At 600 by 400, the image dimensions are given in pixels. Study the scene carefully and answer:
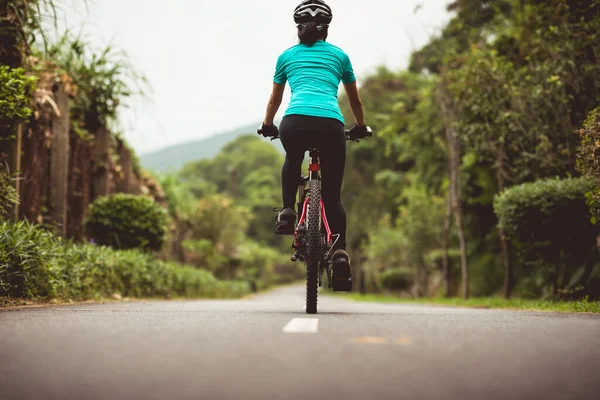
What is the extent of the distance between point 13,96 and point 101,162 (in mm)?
7305

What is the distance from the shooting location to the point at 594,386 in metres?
2.85

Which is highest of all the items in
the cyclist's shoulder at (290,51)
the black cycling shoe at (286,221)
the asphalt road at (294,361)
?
the cyclist's shoulder at (290,51)

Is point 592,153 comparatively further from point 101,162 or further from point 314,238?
point 101,162

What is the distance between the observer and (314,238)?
648 centimetres

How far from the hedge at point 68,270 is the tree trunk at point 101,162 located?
5.45ft

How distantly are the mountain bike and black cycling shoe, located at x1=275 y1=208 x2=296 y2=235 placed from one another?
2.6 inches

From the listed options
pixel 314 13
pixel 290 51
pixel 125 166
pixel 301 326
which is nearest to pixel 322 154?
pixel 290 51

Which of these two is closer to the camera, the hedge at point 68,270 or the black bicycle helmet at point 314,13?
the black bicycle helmet at point 314,13

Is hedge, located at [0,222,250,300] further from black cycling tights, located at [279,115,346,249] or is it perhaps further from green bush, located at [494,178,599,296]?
green bush, located at [494,178,599,296]

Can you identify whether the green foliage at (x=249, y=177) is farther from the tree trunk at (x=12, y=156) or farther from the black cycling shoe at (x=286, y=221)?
the black cycling shoe at (x=286, y=221)

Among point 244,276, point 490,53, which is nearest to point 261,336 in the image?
point 490,53

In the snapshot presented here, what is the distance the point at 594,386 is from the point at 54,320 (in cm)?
368

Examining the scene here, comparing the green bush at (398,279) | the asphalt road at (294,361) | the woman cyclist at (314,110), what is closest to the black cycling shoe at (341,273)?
the woman cyclist at (314,110)

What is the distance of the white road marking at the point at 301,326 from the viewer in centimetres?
444
